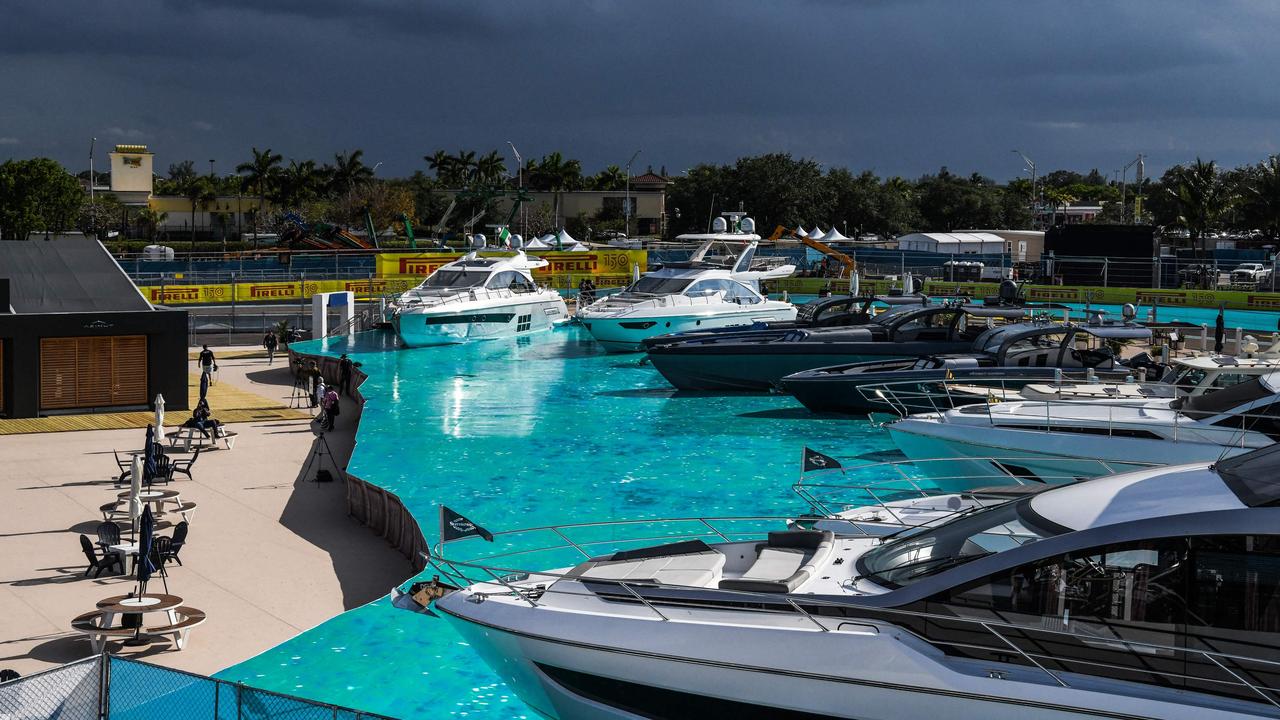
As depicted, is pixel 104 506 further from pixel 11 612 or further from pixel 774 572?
pixel 774 572

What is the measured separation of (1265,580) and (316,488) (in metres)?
15.8

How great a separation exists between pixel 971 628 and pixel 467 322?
108ft

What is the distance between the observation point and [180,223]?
366ft

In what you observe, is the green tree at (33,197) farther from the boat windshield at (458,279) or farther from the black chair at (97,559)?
the black chair at (97,559)

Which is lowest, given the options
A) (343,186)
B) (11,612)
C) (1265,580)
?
(11,612)

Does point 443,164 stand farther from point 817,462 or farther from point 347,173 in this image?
point 817,462

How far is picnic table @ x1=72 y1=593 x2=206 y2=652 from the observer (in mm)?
12219

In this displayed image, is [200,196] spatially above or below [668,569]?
above

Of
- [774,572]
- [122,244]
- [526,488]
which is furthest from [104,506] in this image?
[122,244]

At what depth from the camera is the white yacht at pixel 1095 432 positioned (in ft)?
45.4

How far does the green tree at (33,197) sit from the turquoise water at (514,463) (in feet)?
208

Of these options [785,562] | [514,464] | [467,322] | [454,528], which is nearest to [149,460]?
[514,464]

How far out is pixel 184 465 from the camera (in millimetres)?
21312

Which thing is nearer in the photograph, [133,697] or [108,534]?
[133,697]
